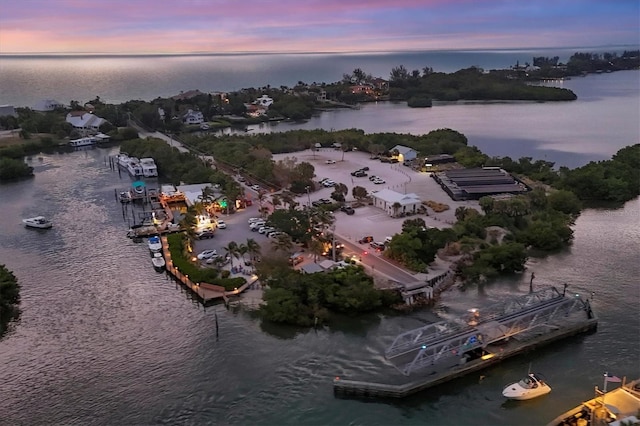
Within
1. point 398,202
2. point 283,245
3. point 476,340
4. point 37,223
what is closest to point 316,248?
point 283,245

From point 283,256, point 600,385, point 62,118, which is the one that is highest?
point 62,118

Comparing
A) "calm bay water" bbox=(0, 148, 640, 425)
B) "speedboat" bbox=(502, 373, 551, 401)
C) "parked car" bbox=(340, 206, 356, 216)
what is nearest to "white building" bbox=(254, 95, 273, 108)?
"parked car" bbox=(340, 206, 356, 216)

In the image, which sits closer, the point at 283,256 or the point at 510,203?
the point at 283,256

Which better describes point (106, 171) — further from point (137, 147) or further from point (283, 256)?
point (283, 256)

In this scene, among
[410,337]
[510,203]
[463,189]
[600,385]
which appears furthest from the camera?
[463,189]

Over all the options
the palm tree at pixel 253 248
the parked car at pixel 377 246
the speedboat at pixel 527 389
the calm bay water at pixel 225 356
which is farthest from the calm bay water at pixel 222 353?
the parked car at pixel 377 246

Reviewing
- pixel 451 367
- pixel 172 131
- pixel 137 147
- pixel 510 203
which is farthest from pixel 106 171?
pixel 451 367

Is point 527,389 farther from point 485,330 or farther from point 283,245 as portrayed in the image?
point 283,245
